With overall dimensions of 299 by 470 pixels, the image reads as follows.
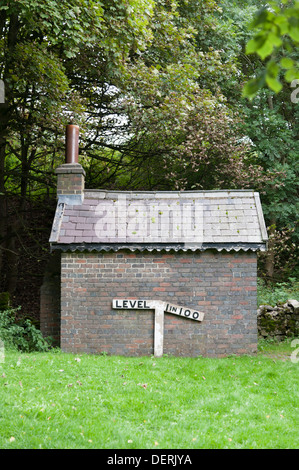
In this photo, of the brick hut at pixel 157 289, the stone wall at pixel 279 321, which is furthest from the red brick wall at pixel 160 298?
the stone wall at pixel 279 321

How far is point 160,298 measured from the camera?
10.7m

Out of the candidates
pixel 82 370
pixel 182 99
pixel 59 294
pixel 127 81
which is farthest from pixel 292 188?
pixel 82 370

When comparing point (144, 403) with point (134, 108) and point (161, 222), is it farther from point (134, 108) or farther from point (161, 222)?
point (134, 108)

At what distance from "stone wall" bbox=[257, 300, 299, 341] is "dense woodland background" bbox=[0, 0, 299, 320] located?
10.3 ft

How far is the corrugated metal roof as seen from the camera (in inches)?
418

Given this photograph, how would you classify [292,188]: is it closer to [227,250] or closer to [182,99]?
[182,99]

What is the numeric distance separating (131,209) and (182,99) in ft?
13.7

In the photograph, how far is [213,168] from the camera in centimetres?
1931

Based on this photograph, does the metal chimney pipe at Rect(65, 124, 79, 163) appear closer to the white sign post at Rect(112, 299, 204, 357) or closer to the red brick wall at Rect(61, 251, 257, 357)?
the red brick wall at Rect(61, 251, 257, 357)

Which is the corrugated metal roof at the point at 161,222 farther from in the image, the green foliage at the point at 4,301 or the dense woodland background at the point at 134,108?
the green foliage at the point at 4,301

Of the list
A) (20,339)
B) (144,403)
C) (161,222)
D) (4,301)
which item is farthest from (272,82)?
(4,301)

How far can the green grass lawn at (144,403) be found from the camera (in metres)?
5.48

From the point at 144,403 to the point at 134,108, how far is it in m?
9.16

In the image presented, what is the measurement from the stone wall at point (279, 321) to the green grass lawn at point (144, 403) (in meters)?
4.43
